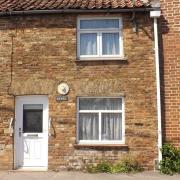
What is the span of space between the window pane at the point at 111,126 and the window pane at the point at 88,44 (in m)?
2.08

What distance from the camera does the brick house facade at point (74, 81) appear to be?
495 inches

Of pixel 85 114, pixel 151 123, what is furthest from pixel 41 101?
pixel 151 123

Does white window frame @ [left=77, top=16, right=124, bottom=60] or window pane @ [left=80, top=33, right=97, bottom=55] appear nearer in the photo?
white window frame @ [left=77, top=16, right=124, bottom=60]

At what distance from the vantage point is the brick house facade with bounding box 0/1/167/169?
1257 cm

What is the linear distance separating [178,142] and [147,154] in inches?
40.5

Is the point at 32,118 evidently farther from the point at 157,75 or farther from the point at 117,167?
the point at 157,75

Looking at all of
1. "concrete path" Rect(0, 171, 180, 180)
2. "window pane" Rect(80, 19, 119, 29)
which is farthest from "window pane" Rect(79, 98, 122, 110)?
"window pane" Rect(80, 19, 119, 29)

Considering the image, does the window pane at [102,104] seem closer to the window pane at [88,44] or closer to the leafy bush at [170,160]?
the window pane at [88,44]

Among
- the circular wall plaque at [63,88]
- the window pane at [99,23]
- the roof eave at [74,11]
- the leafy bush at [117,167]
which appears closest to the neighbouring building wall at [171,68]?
the roof eave at [74,11]

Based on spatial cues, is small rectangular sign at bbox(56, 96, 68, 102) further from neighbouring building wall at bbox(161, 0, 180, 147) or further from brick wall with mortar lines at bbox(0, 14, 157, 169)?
neighbouring building wall at bbox(161, 0, 180, 147)

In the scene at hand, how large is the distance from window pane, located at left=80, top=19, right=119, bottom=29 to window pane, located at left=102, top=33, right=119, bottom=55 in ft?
0.95

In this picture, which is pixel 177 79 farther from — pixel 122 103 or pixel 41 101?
pixel 41 101

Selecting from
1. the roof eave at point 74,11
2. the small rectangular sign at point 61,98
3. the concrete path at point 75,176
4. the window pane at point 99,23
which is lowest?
the concrete path at point 75,176

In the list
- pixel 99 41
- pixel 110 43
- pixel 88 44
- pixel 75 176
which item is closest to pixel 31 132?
pixel 75 176
